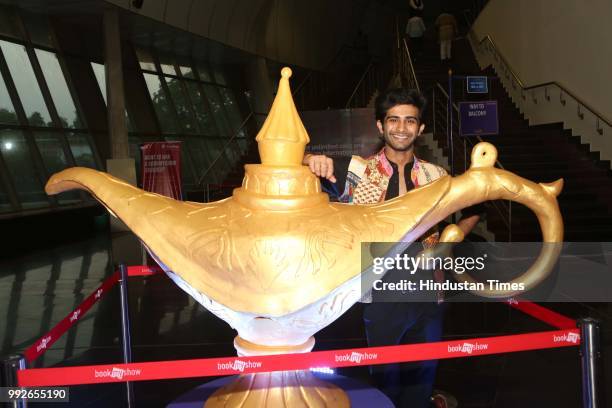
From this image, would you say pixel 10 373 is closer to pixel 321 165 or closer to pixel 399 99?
pixel 321 165

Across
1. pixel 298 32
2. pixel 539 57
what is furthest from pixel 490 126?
pixel 298 32

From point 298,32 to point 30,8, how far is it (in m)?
8.88

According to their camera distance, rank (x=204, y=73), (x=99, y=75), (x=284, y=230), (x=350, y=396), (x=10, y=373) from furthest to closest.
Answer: (x=204, y=73), (x=99, y=75), (x=350, y=396), (x=10, y=373), (x=284, y=230)

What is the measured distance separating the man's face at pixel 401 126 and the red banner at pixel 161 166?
20.2 ft

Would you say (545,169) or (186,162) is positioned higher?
(186,162)

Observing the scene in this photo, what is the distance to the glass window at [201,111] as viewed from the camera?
50.4 ft

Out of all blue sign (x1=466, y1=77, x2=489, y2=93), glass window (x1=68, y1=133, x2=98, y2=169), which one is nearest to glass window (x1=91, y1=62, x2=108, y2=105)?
glass window (x1=68, y1=133, x2=98, y2=169)

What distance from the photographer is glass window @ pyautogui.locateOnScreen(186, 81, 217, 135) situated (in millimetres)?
15359

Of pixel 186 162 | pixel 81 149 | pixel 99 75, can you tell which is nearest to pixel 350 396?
pixel 81 149

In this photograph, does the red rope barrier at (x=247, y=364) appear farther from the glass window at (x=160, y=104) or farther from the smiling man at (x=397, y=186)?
the glass window at (x=160, y=104)

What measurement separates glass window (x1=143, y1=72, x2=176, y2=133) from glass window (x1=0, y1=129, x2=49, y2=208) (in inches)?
173

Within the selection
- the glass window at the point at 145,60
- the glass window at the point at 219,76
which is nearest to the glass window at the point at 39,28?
the glass window at the point at 145,60

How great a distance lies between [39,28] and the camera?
438 inches

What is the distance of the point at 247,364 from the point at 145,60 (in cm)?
1406
